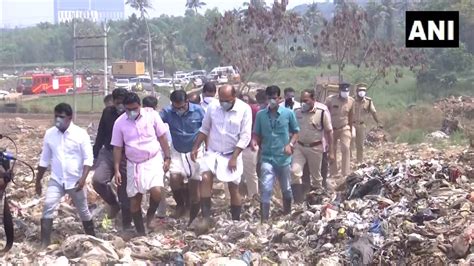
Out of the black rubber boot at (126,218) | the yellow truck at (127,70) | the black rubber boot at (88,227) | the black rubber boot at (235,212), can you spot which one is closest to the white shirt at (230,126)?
the black rubber boot at (235,212)

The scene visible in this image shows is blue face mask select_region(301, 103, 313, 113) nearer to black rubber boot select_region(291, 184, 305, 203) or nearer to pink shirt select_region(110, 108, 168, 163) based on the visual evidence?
black rubber boot select_region(291, 184, 305, 203)

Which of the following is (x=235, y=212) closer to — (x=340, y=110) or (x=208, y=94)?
(x=208, y=94)

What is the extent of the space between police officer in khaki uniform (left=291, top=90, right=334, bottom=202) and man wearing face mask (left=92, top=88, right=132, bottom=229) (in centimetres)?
242

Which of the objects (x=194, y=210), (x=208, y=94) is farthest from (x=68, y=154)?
(x=208, y=94)

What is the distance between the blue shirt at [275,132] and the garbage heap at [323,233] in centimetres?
63

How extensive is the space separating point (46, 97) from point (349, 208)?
40.3 metres

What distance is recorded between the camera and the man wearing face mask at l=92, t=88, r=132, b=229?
849cm

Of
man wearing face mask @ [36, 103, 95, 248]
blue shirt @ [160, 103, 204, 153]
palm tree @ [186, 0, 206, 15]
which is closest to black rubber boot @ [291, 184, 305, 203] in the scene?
blue shirt @ [160, 103, 204, 153]

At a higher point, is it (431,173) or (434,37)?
(434,37)

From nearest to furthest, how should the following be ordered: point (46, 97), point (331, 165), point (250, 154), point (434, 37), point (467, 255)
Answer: point (467, 255) → point (250, 154) → point (331, 165) → point (434, 37) → point (46, 97)

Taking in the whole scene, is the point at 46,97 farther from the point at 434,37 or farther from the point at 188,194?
the point at 188,194

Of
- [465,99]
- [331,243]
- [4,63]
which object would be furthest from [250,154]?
[4,63]

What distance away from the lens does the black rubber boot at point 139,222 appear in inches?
323

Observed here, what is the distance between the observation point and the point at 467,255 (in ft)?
21.2
